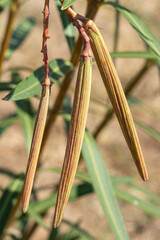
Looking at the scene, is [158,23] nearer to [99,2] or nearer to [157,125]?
[157,125]

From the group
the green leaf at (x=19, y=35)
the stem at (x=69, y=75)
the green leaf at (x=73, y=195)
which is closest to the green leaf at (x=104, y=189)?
the stem at (x=69, y=75)

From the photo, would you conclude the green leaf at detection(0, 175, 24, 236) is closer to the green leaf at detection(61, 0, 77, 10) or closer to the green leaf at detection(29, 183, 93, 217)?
the green leaf at detection(29, 183, 93, 217)

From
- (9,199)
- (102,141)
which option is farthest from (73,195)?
(102,141)

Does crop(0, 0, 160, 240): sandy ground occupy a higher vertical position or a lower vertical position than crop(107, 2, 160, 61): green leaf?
lower

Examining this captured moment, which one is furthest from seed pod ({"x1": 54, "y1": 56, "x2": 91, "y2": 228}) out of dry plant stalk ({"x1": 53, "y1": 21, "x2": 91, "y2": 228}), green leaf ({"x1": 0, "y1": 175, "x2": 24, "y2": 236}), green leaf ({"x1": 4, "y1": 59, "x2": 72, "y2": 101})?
green leaf ({"x1": 0, "y1": 175, "x2": 24, "y2": 236})

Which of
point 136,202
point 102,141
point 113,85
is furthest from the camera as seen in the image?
point 102,141

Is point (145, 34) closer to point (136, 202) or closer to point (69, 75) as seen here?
point (69, 75)
